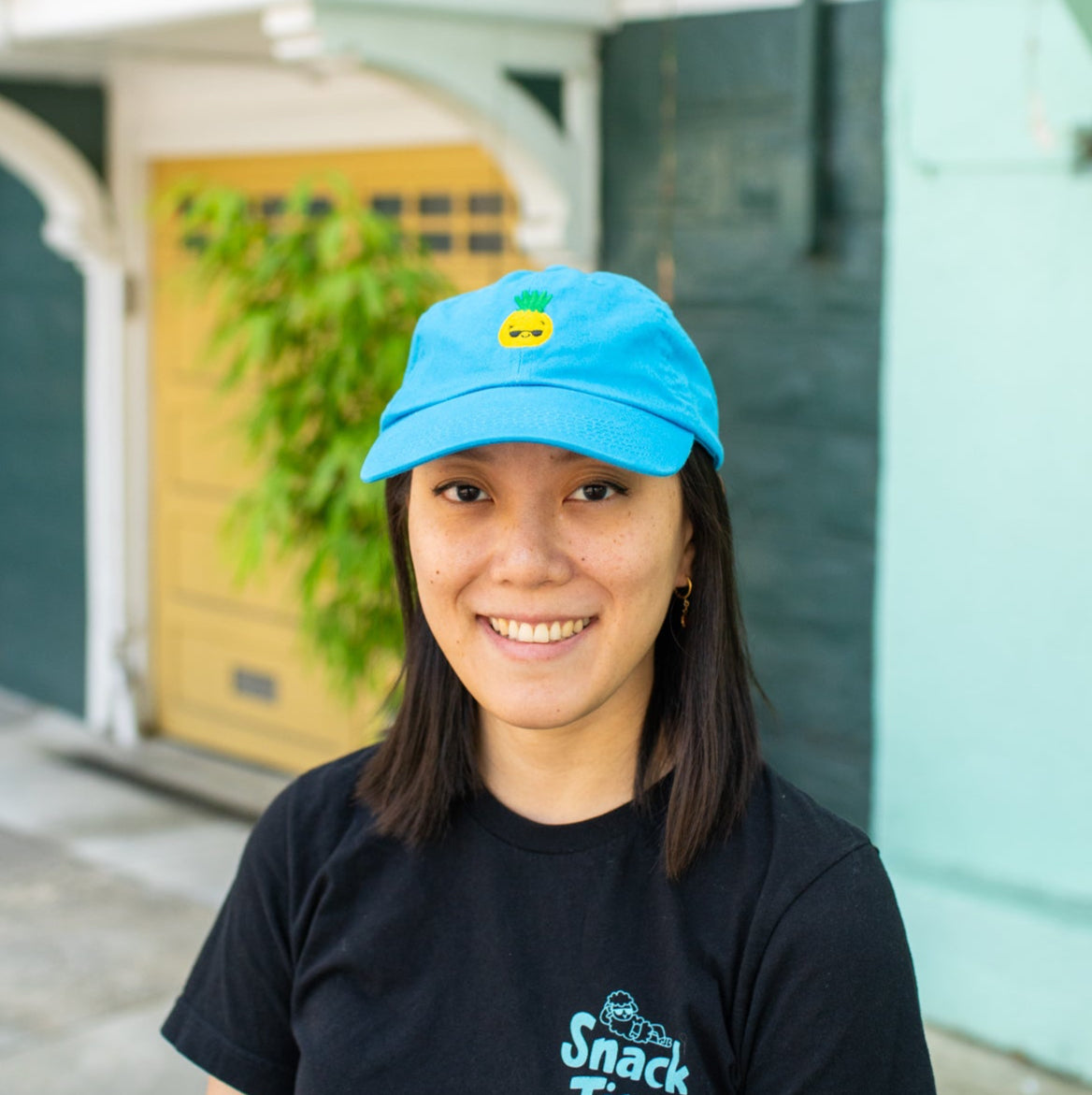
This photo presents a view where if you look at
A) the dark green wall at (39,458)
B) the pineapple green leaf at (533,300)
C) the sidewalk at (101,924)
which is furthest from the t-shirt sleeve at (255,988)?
the dark green wall at (39,458)

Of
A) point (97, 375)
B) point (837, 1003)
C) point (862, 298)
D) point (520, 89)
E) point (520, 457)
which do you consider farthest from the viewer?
point (97, 375)

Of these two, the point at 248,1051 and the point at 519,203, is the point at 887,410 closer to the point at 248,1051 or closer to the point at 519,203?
the point at 519,203

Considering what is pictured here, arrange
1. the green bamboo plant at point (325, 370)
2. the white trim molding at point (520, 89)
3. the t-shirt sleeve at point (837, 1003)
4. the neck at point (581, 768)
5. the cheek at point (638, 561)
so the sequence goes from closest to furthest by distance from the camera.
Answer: the t-shirt sleeve at point (837, 1003)
the cheek at point (638, 561)
the neck at point (581, 768)
the green bamboo plant at point (325, 370)
the white trim molding at point (520, 89)

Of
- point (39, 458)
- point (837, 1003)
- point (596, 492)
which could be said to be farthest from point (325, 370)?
point (39, 458)

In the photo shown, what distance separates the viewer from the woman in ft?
4.26

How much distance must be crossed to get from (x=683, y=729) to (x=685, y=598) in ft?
0.43

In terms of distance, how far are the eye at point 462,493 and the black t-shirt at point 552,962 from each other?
0.31 metres

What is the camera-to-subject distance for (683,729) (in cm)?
147

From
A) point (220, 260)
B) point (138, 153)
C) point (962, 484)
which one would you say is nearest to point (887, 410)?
point (962, 484)

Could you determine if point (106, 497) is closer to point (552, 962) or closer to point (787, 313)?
point (787, 313)

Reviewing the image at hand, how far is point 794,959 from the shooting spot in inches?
50.1

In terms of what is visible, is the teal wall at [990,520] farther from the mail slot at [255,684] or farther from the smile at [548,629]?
the mail slot at [255,684]

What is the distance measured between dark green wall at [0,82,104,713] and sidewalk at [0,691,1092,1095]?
45 centimetres

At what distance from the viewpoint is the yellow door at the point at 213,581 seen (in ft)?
18.9
